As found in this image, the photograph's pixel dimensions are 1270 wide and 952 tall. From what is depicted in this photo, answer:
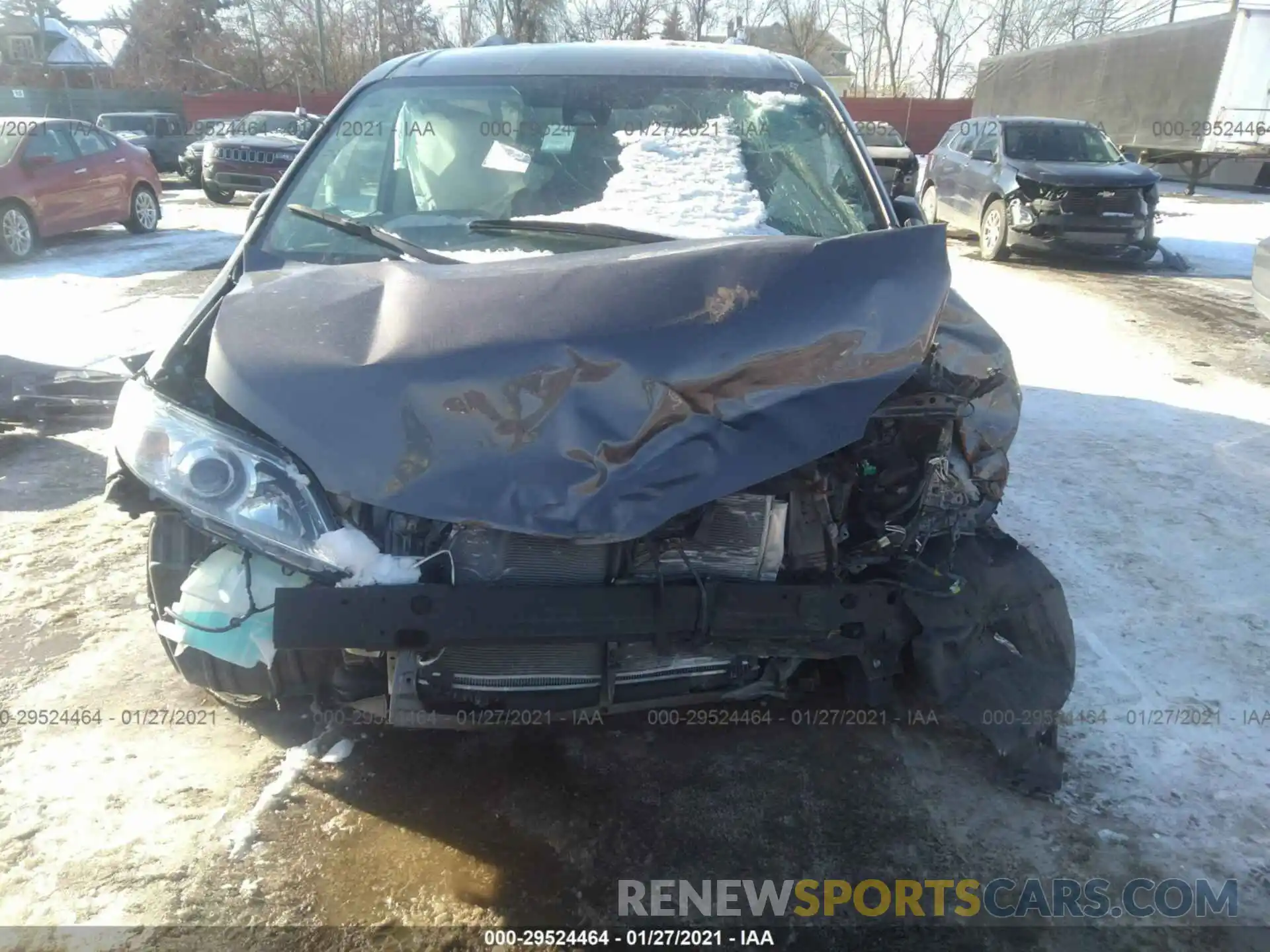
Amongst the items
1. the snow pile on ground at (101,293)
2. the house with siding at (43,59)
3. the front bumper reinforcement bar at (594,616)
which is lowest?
the snow pile on ground at (101,293)

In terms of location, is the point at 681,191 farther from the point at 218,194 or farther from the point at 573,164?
the point at 218,194

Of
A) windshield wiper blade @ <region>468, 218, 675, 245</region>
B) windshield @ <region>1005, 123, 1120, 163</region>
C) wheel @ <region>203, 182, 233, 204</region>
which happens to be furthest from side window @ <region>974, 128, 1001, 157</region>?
wheel @ <region>203, 182, 233, 204</region>

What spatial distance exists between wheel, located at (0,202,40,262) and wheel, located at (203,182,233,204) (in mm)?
5489

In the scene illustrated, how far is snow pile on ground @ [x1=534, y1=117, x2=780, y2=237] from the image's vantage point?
9.32ft

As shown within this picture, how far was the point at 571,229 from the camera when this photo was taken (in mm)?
2766

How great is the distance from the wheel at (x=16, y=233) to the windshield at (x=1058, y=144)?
A: 38.4ft

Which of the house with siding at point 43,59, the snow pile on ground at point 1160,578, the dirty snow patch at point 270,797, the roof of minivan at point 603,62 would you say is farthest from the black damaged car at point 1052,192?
the house with siding at point 43,59

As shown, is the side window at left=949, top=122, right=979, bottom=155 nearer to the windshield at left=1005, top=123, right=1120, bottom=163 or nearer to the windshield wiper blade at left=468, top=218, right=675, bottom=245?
the windshield at left=1005, top=123, right=1120, bottom=163

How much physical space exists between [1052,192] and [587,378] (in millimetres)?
10193

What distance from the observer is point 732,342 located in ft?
6.73

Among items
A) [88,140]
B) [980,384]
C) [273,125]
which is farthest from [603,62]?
[273,125]

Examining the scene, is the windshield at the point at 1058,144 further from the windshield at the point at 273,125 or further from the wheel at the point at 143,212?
the windshield at the point at 273,125

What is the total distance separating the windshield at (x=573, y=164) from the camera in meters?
2.92

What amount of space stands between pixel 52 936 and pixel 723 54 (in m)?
3.51
